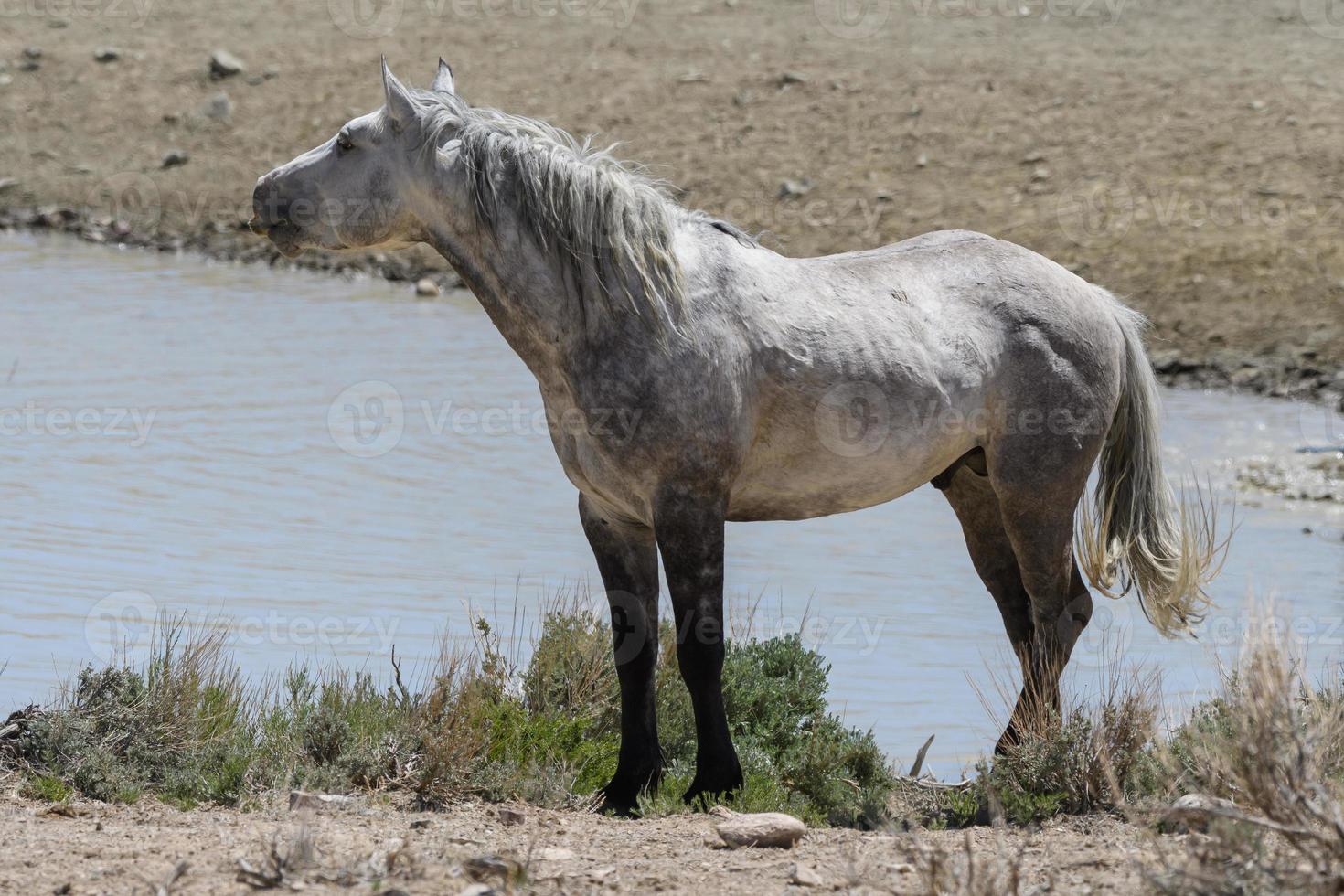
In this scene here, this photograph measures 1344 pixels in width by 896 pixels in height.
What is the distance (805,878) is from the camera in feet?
14.4

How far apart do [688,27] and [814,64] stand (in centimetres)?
248

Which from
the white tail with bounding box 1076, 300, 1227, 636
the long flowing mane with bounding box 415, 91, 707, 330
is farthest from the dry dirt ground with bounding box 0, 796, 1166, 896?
the long flowing mane with bounding box 415, 91, 707, 330

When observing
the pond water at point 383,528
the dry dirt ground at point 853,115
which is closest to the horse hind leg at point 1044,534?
the pond water at point 383,528

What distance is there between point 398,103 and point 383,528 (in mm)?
5499

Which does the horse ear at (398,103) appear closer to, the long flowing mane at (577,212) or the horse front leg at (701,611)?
the long flowing mane at (577,212)

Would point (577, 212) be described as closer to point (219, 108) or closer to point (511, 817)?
point (511, 817)

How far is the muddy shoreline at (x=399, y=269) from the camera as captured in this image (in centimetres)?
1421

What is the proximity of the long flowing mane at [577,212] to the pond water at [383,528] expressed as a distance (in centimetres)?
189

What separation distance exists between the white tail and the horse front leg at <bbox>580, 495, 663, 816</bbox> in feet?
6.00

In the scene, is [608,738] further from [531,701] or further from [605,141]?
[605,141]

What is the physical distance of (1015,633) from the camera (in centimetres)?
643

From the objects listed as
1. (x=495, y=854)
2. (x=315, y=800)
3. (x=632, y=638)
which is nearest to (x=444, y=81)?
(x=632, y=638)

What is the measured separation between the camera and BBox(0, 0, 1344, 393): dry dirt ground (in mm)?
16453

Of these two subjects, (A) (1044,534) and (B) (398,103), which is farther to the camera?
(A) (1044,534)
